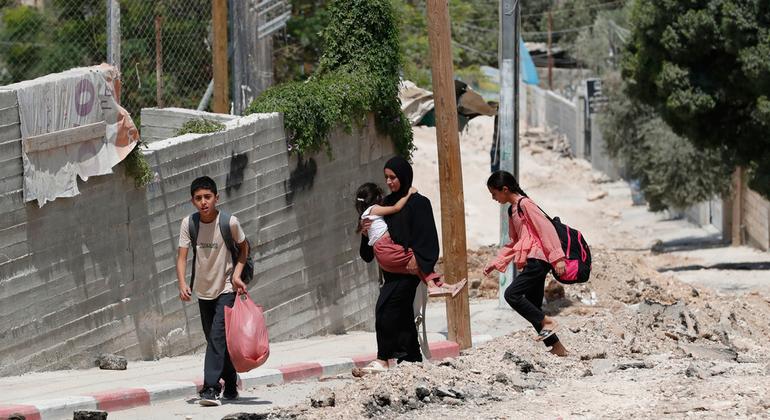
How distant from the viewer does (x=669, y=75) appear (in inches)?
1156

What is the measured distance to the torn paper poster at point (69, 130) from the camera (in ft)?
36.1

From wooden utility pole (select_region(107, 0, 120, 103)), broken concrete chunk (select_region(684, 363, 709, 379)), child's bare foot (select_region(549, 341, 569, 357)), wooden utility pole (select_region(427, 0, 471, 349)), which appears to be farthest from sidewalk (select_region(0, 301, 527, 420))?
broken concrete chunk (select_region(684, 363, 709, 379))

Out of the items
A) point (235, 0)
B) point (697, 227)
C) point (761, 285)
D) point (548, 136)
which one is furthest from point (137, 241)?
point (548, 136)

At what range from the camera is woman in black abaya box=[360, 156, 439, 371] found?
10844 millimetres

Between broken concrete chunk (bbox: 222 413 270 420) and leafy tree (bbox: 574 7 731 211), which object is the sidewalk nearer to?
broken concrete chunk (bbox: 222 413 270 420)

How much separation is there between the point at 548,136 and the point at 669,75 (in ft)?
122

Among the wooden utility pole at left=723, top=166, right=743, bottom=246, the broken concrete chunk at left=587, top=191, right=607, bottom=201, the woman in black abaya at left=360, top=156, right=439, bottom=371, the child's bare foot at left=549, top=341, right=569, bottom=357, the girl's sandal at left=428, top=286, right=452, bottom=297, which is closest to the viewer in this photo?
the woman in black abaya at left=360, top=156, right=439, bottom=371

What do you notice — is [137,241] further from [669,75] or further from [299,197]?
[669,75]

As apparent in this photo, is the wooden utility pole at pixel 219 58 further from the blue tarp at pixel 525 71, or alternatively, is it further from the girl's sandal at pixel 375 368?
the blue tarp at pixel 525 71

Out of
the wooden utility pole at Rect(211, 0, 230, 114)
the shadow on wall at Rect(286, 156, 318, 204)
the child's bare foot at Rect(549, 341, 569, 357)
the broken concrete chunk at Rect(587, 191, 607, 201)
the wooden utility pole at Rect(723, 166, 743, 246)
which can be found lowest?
the broken concrete chunk at Rect(587, 191, 607, 201)

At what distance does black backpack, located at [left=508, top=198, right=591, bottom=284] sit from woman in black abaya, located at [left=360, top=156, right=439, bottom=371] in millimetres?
926

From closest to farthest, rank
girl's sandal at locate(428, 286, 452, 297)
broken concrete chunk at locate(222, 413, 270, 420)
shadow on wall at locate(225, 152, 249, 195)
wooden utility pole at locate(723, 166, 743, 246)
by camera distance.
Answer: broken concrete chunk at locate(222, 413, 270, 420) < girl's sandal at locate(428, 286, 452, 297) < shadow on wall at locate(225, 152, 249, 195) < wooden utility pole at locate(723, 166, 743, 246)

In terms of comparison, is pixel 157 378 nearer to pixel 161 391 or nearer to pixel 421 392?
pixel 161 391

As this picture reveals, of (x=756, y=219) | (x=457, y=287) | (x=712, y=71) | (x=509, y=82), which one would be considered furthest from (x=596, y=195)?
(x=457, y=287)
